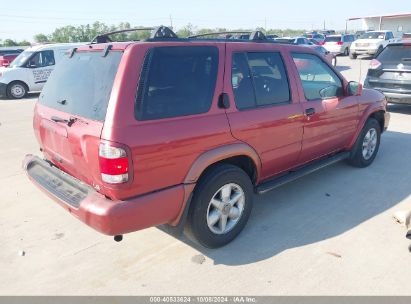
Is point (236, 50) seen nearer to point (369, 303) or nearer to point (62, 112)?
point (62, 112)

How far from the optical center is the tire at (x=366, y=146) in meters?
5.11

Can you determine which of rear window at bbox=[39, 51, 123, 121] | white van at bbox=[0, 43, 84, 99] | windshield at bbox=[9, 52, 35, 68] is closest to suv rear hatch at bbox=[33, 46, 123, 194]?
rear window at bbox=[39, 51, 123, 121]

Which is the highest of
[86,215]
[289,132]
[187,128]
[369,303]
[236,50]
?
[236,50]

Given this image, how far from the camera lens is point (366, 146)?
17.5ft

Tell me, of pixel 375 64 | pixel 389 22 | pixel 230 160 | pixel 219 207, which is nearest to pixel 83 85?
pixel 230 160

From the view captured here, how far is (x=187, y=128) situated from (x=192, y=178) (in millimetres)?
418

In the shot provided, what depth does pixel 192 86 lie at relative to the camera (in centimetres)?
297

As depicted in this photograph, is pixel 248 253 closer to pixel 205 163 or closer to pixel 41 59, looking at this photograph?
pixel 205 163

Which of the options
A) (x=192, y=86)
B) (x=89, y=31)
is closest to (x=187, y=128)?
(x=192, y=86)

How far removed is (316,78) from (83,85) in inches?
109

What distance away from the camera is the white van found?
43.4 feet

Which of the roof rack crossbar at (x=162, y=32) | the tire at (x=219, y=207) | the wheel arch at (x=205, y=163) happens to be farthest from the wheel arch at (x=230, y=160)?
the roof rack crossbar at (x=162, y=32)

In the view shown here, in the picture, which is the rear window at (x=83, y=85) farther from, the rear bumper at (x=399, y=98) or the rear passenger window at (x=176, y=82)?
the rear bumper at (x=399, y=98)

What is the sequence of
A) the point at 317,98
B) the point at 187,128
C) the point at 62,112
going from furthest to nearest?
the point at 317,98 → the point at 62,112 → the point at 187,128
